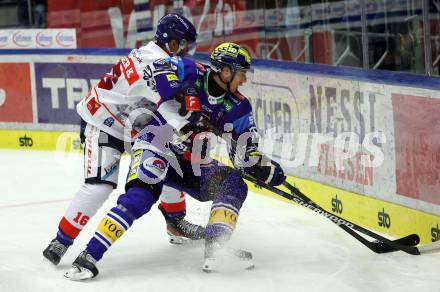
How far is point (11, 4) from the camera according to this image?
32.9 feet

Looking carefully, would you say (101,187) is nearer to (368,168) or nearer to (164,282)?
(164,282)

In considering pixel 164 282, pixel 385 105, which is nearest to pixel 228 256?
pixel 164 282

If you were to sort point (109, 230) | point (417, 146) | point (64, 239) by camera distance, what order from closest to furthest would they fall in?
point (109, 230)
point (64, 239)
point (417, 146)

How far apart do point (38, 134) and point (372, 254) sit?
4.54 metres

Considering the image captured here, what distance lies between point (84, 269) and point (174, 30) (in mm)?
1293

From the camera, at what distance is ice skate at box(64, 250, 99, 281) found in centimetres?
437

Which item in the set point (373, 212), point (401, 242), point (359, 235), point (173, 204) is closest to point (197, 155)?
point (173, 204)

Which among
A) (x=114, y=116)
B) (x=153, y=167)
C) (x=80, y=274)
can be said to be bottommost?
(x=80, y=274)

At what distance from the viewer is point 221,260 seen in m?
4.56

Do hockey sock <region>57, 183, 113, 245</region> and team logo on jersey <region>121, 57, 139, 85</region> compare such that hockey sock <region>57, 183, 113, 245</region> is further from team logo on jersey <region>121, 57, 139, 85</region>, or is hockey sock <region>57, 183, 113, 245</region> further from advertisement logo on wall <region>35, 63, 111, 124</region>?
advertisement logo on wall <region>35, 63, 111, 124</region>

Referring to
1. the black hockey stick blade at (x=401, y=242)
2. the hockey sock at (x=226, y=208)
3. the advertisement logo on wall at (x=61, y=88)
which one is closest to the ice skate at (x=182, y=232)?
the hockey sock at (x=226, y=208)

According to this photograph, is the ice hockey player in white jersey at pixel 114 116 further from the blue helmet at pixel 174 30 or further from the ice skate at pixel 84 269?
the ice skate at pixel 84 269

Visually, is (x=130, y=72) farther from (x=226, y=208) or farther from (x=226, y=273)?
(x=226, y=273)

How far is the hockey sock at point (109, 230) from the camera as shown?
4363 millimetres
